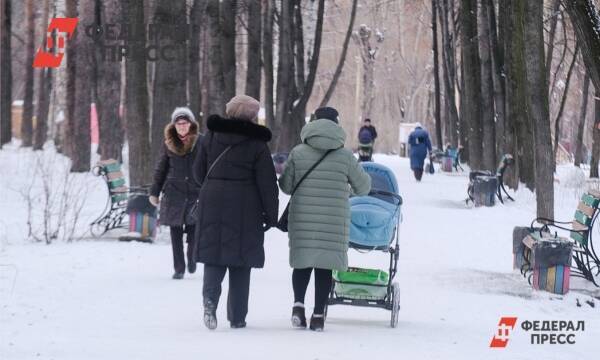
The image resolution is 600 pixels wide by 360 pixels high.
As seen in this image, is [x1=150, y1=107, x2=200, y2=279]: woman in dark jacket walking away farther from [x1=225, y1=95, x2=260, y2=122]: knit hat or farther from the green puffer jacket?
the green puffer jacket

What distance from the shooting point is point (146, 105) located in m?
19.5

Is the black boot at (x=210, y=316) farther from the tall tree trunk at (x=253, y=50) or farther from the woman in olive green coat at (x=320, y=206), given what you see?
the tall tree trunk at (x=253, y=50)

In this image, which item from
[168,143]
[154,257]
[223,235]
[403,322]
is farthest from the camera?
[154,257]

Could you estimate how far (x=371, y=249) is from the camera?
1009 centimetres

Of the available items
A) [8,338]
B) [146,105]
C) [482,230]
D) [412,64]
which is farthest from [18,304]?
[412,64]

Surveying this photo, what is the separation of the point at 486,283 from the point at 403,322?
347cm

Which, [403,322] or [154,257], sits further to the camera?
[154,257]

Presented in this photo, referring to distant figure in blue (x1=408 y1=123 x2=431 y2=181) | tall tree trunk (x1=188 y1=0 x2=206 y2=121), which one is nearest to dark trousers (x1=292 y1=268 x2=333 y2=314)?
tall tree trunk (x1=188 y1=0 x2=206 y2=121)

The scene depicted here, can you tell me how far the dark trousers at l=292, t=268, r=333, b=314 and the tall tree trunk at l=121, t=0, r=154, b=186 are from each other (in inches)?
398

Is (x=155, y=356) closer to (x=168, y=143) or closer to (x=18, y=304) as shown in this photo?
(x=18, y=304)

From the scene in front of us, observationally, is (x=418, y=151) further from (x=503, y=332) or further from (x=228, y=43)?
(x=503, y=332)

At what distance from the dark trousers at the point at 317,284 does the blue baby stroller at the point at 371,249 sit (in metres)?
0.47

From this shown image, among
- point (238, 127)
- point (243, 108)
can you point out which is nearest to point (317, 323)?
point (238, 127)

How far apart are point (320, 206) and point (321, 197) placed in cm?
7
